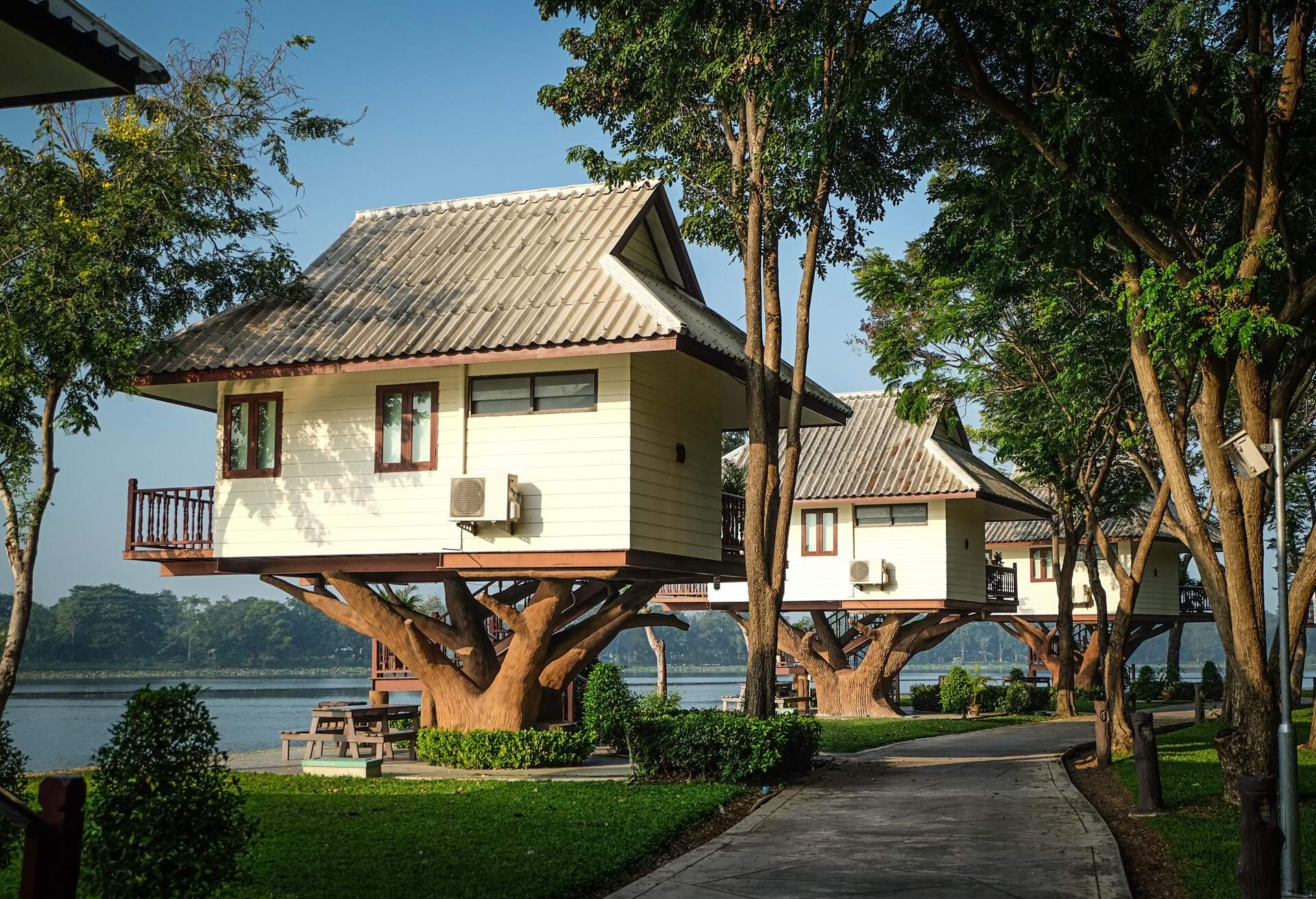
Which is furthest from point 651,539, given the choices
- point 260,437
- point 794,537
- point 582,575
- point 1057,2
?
point 794,537

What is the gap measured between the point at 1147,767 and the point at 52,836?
1212 centimetres

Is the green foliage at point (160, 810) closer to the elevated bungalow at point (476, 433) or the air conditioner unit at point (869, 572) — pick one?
the elevated bungalow at point (476, 433)

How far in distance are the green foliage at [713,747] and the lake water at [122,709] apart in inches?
214

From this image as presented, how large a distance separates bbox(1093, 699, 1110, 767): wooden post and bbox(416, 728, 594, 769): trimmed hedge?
25.9 feet

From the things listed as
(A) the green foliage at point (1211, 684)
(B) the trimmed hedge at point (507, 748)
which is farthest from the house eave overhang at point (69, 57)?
(A) the green foliage at point (1211, 684)

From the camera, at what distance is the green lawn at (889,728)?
80.1ft

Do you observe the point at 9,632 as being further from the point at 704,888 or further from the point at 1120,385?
the point at 1120,385

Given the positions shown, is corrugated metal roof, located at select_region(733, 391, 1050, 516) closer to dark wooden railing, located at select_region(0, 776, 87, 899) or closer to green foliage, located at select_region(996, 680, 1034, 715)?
green foliage, located at select_region(996, 680, 1034, 715)

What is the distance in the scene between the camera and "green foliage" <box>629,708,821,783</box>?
1623 centimetres

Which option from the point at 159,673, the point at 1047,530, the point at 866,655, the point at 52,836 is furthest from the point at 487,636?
the point at 159,673

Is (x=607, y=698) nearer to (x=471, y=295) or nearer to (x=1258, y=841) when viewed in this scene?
(x=471, y=295)

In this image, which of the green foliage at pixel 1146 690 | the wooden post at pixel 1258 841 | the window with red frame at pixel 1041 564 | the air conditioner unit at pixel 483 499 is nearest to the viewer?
the wooden post at pixel 1258 841

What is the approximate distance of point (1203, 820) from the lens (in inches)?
514

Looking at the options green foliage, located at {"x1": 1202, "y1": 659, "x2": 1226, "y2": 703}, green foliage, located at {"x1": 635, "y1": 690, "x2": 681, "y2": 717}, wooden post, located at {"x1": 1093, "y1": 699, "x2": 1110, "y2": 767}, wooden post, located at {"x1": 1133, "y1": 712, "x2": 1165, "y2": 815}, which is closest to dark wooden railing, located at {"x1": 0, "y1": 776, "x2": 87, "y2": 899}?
wooden post, located at {"x1": 1133, "y1": 712, "x2": 1165, "y2": 815}
